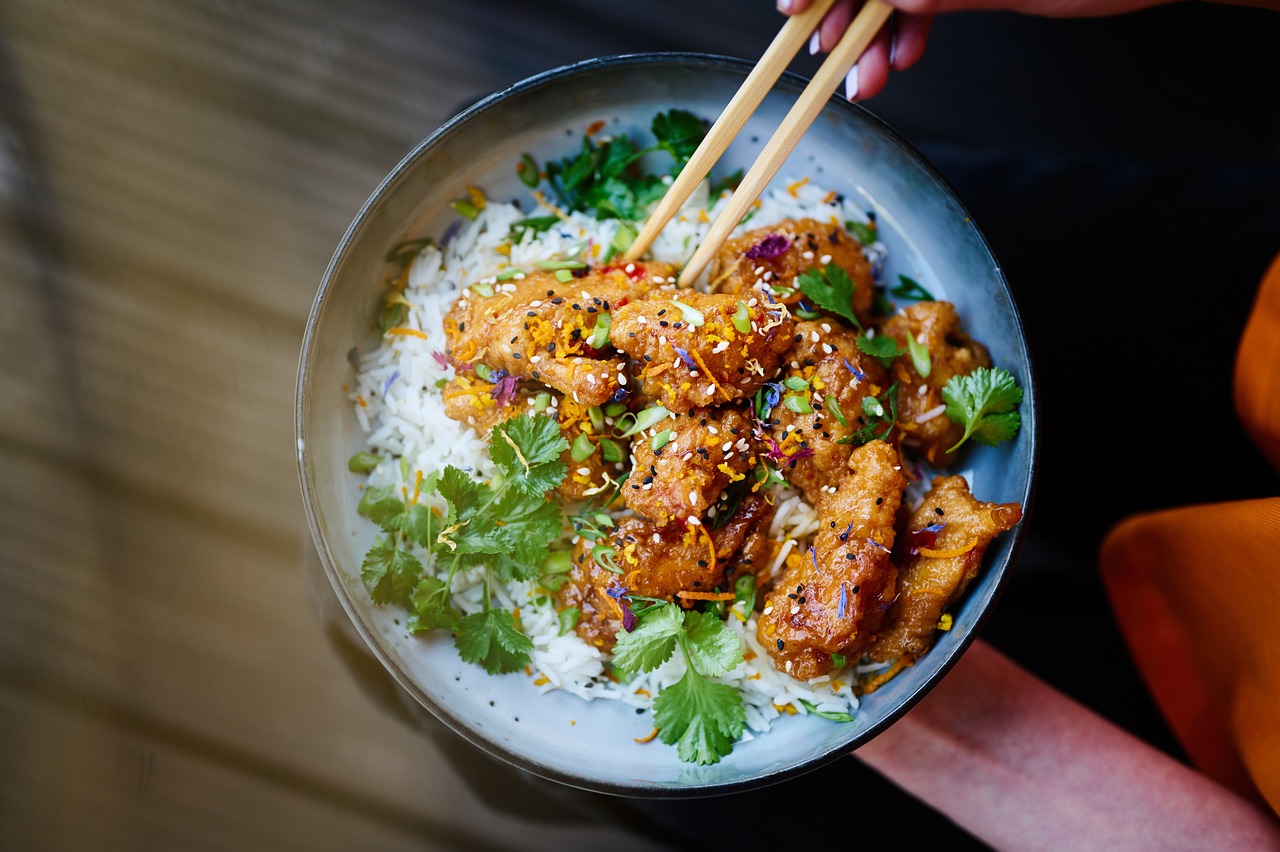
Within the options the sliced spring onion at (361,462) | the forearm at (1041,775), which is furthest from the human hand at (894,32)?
the forearm at (1041,775)

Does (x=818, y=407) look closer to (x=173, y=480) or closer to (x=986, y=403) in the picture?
(x=986, y=403)

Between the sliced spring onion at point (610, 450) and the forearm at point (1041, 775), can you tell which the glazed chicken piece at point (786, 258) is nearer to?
the sliced spring onion at point (610, 450)

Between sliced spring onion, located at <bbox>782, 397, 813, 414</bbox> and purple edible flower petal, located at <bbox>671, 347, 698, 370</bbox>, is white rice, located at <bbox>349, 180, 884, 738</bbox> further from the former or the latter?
purple edible flower petal, located at <bbox>671, 347, 698, 370</bbox>

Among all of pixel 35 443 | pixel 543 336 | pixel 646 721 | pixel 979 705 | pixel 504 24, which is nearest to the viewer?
pixel 543 336

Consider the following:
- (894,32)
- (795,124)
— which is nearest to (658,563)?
(795,124)

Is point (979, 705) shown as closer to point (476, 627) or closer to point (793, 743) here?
point (793, 743)

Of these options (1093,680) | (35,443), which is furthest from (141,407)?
(1093,680)

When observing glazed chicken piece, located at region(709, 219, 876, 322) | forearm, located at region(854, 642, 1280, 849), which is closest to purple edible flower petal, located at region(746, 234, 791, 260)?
glazed chicken piece, located at region(709, 219, 876, 322)
